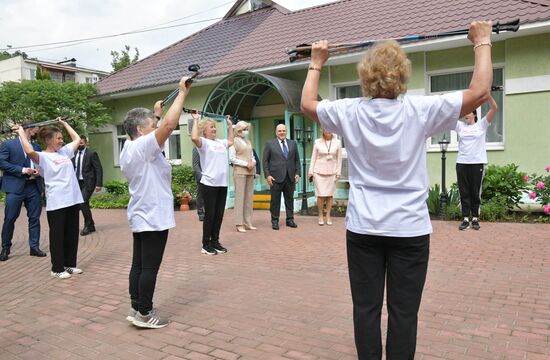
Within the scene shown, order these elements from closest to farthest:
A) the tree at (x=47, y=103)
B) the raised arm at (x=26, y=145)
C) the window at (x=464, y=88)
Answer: the raised arm at (x=26, y=145), the window at (x=464, y=88), the tree at (x=47, y=103)

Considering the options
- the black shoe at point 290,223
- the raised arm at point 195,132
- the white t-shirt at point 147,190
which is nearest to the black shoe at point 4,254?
the raised arm at point 195,132

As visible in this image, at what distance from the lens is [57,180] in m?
5.53

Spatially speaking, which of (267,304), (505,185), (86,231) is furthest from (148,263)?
(505,185)

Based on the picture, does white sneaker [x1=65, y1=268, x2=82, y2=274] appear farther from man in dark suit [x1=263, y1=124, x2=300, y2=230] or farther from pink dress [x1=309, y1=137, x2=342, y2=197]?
pink dress [x1=309, y1=137, x2=342, y2=197]

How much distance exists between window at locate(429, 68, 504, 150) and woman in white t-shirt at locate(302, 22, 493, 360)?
8.26 m

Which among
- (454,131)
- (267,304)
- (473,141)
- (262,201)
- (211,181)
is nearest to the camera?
(267,304)

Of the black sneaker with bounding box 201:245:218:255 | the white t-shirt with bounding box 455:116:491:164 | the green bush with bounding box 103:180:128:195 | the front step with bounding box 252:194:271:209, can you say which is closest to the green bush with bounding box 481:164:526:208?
the white t-shirt with bounding box 455:116:491:164

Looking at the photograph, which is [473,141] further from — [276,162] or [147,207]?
[147,207]

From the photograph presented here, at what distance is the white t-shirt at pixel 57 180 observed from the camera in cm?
547

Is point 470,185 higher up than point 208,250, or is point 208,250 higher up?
point 470,185

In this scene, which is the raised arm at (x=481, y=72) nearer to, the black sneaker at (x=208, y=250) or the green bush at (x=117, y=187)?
the black sneaker at (x=208, y=250)

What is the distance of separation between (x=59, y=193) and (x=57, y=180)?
0.56 feet

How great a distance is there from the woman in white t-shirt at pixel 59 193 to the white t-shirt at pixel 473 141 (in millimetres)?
5804

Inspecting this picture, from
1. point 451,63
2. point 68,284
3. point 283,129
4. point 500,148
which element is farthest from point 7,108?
point 500,148
